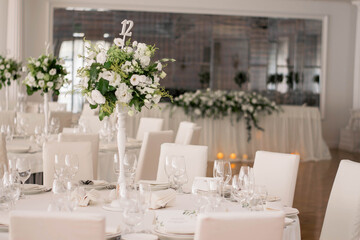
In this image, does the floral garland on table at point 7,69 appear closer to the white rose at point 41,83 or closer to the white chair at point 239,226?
the white rose at point 41,83

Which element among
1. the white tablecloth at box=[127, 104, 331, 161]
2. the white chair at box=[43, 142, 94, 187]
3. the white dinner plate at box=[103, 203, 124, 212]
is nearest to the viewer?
the white dinner plate at box=[103, 203, 124, 212]

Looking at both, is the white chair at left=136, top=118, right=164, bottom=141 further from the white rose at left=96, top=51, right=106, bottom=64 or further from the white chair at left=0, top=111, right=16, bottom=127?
the white rose at left=96, top=51, right=106, bottom=64

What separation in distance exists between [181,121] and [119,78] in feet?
23.8

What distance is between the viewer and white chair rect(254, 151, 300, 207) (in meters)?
3.96

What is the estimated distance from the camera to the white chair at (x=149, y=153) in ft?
18.9

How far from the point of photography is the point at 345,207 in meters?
3.69

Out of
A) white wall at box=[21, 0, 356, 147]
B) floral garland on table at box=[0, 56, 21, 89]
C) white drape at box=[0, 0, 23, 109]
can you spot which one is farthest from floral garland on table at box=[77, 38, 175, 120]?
white wall at box=[21, 0, 356, 147]

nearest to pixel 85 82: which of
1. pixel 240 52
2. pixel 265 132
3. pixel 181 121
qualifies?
pixel 181 121

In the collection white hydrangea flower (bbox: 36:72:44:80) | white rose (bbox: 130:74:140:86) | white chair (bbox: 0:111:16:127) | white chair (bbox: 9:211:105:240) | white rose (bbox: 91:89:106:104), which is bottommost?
white chair (bbox: 9:211:105:240)

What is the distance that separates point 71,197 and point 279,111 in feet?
27.8

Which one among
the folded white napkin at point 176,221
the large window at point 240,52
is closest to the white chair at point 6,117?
the folded white napkin at point 176,221

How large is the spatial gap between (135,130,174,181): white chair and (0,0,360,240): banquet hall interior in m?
0.01

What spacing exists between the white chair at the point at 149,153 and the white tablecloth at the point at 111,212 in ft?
6.83

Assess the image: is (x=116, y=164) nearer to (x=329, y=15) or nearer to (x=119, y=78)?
(x=119, y=78)
